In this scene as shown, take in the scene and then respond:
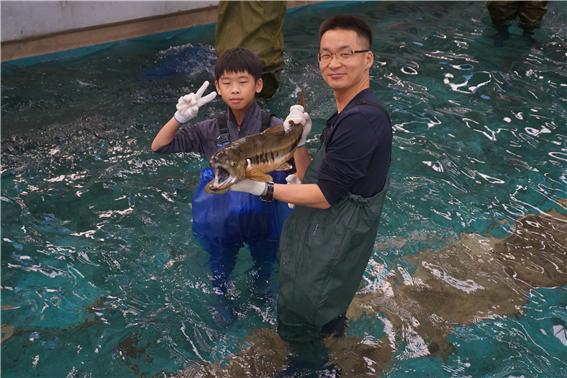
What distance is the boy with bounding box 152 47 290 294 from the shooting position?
3662 mm

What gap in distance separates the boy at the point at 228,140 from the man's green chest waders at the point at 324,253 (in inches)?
18.4

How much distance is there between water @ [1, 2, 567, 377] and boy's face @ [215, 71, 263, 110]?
133 cm

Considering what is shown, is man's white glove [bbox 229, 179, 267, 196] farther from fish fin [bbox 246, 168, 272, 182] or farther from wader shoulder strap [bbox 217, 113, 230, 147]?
wader shoulder strap [bbox 217, 113, 230, 147]

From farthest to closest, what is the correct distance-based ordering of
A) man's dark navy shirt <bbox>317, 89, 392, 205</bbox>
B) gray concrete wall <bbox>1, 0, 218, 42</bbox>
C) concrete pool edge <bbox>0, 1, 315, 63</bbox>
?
concrete pool edge <bbox>0, 1, 315, 63</bbox> < gray concrete wall <bbox>1, 0, 218, 42</bbox> < man's dark navy shirt <bbox>317, 89, 392, 205</bbox>

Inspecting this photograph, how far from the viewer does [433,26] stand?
1062cm

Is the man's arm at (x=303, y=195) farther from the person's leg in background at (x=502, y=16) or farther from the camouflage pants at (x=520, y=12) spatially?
the camouflage pants at (x=520, y=12)

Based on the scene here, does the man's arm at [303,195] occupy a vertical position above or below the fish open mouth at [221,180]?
below

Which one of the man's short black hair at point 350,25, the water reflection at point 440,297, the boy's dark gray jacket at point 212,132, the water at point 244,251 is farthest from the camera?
the water at point 244,251

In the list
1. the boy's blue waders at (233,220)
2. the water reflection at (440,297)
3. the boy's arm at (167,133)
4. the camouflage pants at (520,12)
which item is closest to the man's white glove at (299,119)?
the boy's blue waders at (233,220)

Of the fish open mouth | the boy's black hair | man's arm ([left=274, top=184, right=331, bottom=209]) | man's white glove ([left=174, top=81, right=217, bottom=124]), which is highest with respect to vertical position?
the boy's black hair

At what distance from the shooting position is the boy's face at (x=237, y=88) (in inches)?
145

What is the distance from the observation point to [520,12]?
391 inches

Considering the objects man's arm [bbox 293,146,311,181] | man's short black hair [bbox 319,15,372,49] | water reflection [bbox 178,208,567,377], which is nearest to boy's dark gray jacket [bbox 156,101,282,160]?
man's arm [bbox 293,146,311,181]

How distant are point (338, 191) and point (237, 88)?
3.40ft
